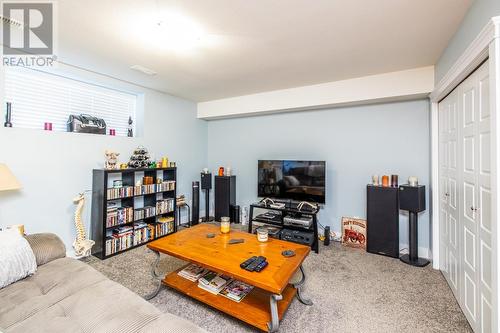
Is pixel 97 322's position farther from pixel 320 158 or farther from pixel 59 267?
pixel 320 158

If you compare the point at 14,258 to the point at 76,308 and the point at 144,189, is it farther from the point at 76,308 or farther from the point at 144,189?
the point at 144,189

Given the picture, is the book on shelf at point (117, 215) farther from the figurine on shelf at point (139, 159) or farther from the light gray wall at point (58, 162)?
the figurine on shelf at point (139, 159)

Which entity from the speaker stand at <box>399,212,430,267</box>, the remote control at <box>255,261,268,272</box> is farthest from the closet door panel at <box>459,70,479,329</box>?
the remote control at <box>255,261,268,272</box>

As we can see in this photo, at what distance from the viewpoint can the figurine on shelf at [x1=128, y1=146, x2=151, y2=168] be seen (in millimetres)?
3332

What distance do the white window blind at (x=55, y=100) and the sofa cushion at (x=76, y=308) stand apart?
198 cm

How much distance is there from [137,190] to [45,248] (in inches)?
58.2

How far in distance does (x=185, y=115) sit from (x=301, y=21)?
2962mm

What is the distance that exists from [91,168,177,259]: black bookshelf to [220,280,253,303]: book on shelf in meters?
1.82

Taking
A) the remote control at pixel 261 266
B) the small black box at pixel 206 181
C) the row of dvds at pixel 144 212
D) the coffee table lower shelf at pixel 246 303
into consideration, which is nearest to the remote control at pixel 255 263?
the remote control at pixel 261 266

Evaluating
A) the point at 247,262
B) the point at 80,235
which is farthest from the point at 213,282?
the point at 80,235

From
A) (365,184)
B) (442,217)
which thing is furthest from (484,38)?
(365,184)

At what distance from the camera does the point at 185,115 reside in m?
4.33

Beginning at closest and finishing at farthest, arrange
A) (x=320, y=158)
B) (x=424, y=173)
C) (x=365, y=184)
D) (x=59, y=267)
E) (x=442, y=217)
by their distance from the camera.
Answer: (x=59, y=267) → (x=442, y=217) → (x=424, y=173) → (x=365, y=184) → (x=320, y=158)

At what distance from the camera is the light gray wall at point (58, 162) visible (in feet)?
7.91
